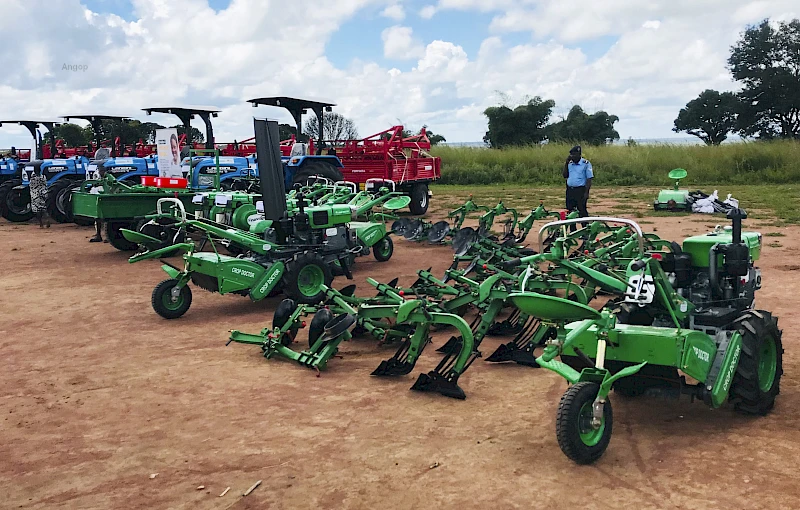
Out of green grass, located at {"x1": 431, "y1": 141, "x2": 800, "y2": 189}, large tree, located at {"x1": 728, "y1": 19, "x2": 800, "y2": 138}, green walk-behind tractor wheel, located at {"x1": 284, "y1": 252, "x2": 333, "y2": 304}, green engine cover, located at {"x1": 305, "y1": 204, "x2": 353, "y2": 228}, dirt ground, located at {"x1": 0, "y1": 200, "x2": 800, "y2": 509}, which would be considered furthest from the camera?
large tree, located at {"x1": 728, "y1": 19, "x2": 800, "y2": 138}

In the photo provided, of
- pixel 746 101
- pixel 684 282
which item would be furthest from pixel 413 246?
pixel 746 101

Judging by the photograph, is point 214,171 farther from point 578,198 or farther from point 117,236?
point 578,198

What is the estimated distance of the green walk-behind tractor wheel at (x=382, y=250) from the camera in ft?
35.2

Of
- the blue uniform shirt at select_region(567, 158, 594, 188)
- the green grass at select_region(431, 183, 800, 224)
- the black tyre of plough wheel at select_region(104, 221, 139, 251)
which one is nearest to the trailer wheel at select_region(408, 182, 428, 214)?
the green grass at select_region(431, 183, 800, 224)

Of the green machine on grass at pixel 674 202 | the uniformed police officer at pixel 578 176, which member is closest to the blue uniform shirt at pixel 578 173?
the uniformed police officer at pixel 578 176

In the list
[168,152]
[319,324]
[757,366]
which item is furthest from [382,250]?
[757,366]

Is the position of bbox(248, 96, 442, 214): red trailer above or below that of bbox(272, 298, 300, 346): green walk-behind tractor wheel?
above

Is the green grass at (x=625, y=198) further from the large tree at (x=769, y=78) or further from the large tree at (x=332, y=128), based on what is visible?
the large tree at (x=769, y=78)

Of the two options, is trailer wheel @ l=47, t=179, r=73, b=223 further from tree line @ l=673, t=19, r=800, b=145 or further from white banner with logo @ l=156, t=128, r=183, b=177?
tree line @ l=673, t=19, r=800, b=145

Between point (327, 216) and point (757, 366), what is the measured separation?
16.7ft

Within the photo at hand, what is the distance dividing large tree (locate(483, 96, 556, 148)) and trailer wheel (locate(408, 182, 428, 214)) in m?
20.4

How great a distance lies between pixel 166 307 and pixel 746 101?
35217 mm

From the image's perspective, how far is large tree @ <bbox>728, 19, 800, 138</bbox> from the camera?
3444cm

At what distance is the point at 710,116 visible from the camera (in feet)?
128
